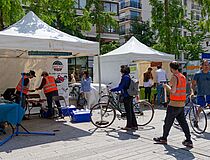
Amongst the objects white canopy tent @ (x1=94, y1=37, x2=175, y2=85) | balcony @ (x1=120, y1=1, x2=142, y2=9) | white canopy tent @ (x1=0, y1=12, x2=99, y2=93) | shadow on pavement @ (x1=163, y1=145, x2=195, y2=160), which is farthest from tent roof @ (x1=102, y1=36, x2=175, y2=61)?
balcony @ (x1=120, y1=1, x2=142, y2=9)

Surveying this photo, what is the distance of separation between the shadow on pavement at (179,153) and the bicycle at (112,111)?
2.37m

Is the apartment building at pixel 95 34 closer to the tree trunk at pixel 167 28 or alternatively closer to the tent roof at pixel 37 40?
the tree trunk at pixel 167 28

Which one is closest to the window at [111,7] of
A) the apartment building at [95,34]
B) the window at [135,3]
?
the apartment building at [95,34]

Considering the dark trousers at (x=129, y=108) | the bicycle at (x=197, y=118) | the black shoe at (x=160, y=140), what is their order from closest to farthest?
the black shoe at (x=160, y=140) < the bicycle at (x=197, y=118) < the dark trousers at (x=129, y=108)

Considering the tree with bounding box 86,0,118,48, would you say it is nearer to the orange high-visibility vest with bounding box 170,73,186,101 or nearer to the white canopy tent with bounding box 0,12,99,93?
the white canopy tent with bounding box 0,12,99,93

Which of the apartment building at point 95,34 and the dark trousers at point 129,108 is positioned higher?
the apartment building at point 95,34

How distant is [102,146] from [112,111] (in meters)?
1.99

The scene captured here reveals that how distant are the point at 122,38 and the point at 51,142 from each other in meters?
41.7

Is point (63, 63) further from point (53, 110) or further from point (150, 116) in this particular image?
point (150, 116)

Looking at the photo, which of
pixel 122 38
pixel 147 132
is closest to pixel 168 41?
pixel 147 132

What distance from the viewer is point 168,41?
18266 millimetres

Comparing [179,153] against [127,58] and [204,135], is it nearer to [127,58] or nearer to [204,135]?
[204,135]

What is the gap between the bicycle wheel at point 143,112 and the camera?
26.6ft

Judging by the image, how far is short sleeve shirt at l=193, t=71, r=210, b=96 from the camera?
24.8ft
